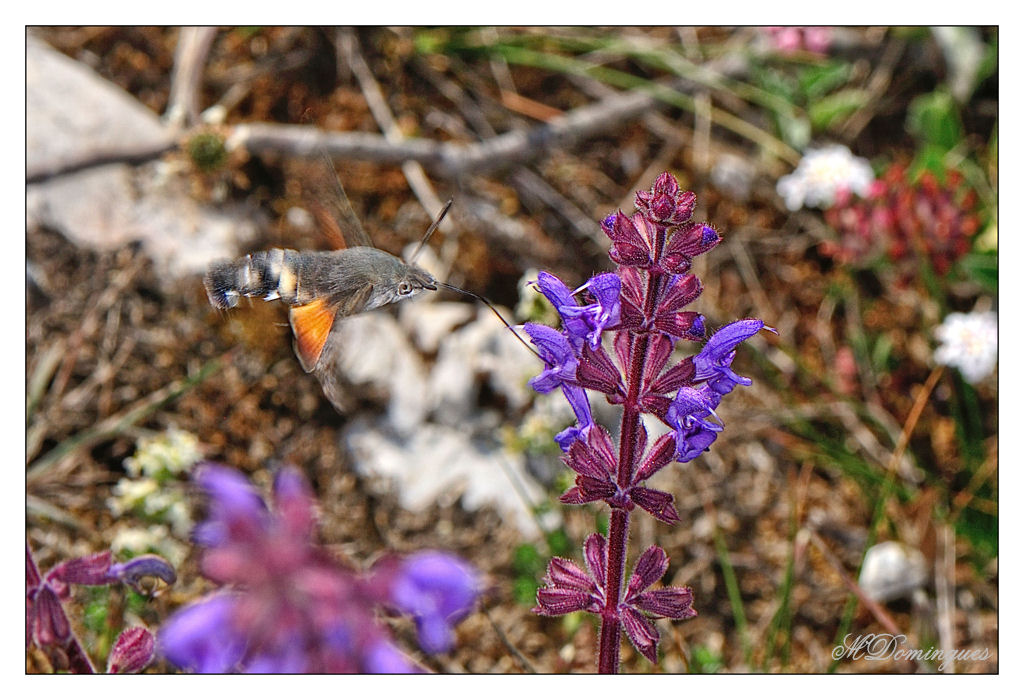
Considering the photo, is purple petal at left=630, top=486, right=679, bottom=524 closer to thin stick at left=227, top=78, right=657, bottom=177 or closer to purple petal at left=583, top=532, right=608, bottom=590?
purple petal at left=583, top=532, right=608, bottom=590

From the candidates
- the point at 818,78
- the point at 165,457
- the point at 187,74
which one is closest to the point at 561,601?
the point at 165,457

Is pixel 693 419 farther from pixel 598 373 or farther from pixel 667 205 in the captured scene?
pixel 667 205

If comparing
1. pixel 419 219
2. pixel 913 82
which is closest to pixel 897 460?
pixel 913 82

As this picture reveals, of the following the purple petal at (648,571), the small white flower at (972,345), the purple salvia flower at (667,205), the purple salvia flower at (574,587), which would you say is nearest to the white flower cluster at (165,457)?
the purple salvia flower at (574,587)

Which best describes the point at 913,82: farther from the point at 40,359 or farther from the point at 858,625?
the point at 40,359

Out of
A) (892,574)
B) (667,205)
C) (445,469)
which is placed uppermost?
(667,205)

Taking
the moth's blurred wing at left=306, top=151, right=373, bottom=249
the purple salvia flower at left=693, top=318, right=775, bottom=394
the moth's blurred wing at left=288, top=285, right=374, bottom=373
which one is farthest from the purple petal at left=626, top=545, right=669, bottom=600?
the moth's blurred wing at left=306, top=151, right=373, bottom=249
